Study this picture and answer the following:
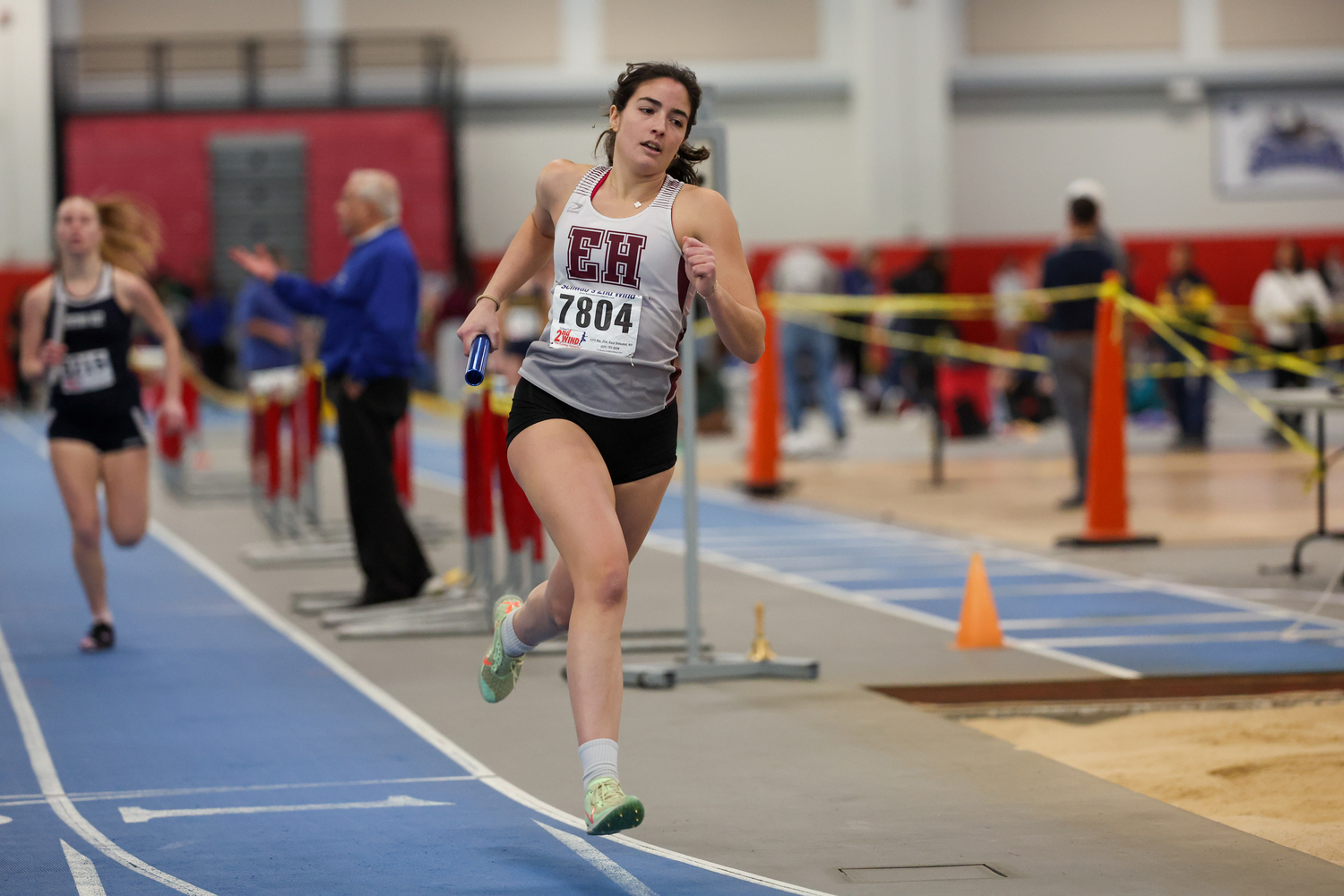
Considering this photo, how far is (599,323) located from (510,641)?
1.05m

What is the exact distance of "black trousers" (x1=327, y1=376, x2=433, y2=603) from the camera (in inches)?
365

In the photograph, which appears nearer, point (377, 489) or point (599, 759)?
point (599, 759)

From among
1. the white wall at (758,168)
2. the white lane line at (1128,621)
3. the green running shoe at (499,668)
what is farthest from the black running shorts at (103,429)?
the white wall at (758,168)

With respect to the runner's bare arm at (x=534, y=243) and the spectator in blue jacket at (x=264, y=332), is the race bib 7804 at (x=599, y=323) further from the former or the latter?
the spectator in blue jacket at (x=264, y=332)

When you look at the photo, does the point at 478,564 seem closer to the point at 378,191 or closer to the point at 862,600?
the point at 378,191

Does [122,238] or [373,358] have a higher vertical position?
[122,238]

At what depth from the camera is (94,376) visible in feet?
27.5

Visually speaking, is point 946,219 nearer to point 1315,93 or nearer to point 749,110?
point 749,110

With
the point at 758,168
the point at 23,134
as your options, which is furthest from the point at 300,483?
the point at 758,168

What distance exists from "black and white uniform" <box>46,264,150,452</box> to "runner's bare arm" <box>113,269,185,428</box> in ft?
0.22

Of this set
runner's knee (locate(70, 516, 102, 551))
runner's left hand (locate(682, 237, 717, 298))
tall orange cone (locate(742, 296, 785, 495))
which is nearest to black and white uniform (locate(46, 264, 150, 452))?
runner's knee (locate(70, 516, 102, 551))

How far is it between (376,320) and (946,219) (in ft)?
81.8

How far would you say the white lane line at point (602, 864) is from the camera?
4.57 m

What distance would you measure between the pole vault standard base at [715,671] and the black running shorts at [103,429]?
269 centimetres
